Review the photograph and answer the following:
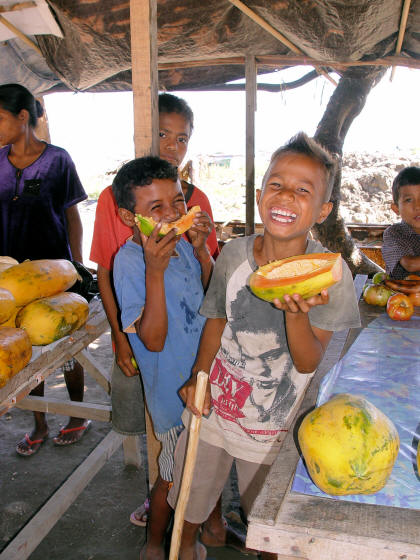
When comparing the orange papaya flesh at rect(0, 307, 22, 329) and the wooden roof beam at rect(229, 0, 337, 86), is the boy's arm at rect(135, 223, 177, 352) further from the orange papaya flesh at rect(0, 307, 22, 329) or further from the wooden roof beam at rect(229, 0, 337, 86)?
the wooden roof beam at rect(229, 0, 337, 86)

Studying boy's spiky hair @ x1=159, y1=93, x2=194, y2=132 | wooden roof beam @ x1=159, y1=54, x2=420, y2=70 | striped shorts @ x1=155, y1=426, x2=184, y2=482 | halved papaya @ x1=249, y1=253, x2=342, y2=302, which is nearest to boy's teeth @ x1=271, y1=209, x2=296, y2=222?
halved papaya @ x1=249, y1=253, x2=342, y2=302

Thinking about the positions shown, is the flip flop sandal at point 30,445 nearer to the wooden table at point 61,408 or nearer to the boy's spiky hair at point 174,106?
the wooden table at point 61,408

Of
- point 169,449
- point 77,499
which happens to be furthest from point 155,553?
point 77,499

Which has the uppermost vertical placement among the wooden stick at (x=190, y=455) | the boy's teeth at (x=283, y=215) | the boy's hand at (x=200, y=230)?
the boy's teeth at (x=283, y=215)

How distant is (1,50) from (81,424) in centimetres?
328

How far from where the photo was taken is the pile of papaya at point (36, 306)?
1.73 m

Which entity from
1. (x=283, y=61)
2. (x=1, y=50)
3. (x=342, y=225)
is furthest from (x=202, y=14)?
(x=342, y=225)

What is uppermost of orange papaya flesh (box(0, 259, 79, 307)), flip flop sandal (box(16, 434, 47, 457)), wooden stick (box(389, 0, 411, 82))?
wooden stick (box(389, 0, 411, 82))

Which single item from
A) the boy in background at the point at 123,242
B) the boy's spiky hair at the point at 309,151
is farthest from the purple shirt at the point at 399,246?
the boy's spiky hair at the point at 309,151

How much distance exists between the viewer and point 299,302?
4.11 feet

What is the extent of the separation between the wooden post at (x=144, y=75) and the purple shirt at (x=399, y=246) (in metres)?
1.84

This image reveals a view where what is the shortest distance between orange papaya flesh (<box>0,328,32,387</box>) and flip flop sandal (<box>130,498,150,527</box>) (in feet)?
4.41

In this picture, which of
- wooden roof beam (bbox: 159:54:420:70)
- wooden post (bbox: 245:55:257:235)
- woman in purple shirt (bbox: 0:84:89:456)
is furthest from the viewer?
wooden post (bbox: 245:55:257:235)

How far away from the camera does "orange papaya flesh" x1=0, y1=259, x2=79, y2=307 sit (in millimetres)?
1974
